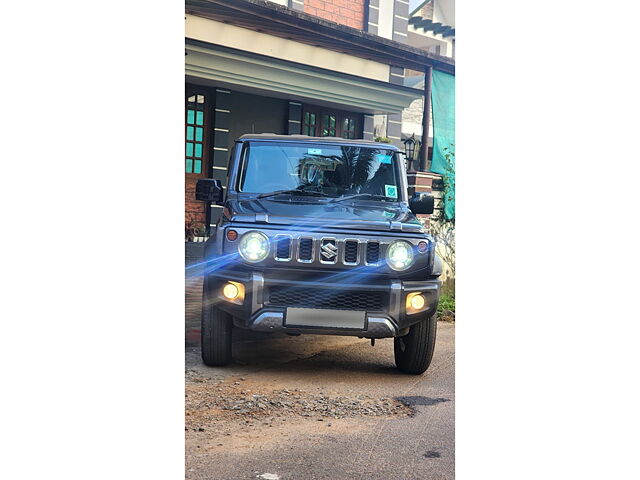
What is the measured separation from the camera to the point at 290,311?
8.39 feet

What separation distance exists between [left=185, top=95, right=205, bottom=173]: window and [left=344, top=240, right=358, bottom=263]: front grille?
691 mm

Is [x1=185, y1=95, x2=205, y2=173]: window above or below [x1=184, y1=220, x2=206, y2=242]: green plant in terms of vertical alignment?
above

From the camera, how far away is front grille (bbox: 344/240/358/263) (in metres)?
2.64

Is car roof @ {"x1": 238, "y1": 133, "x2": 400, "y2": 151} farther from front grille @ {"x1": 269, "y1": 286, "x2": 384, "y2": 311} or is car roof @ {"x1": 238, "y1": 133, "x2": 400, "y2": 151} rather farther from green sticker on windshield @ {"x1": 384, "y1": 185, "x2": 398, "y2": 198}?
front grille @ {"x1": 269, "y1": 286, "x2": 384, "y2": 311}

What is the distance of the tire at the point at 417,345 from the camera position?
2635 mm

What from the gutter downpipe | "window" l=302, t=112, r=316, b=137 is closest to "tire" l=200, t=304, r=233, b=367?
"window" l=302, t=112, r=316, b=137

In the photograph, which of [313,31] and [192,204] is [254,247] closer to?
[192,204]

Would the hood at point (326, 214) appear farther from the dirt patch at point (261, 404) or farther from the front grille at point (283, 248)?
the dirt patch at point (261, 404)

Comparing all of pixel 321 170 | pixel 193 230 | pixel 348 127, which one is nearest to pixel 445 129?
pixel 348 127

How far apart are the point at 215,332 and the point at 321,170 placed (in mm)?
800

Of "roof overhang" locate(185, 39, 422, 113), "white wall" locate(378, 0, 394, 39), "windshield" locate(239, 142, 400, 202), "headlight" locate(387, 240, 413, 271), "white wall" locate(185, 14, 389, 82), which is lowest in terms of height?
"headlight" locate(387, 240, 413, 271)

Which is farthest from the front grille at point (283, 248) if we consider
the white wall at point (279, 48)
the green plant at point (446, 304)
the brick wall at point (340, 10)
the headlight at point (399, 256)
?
the brick wall at point (340, 10)

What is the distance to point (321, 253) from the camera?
2631mm
